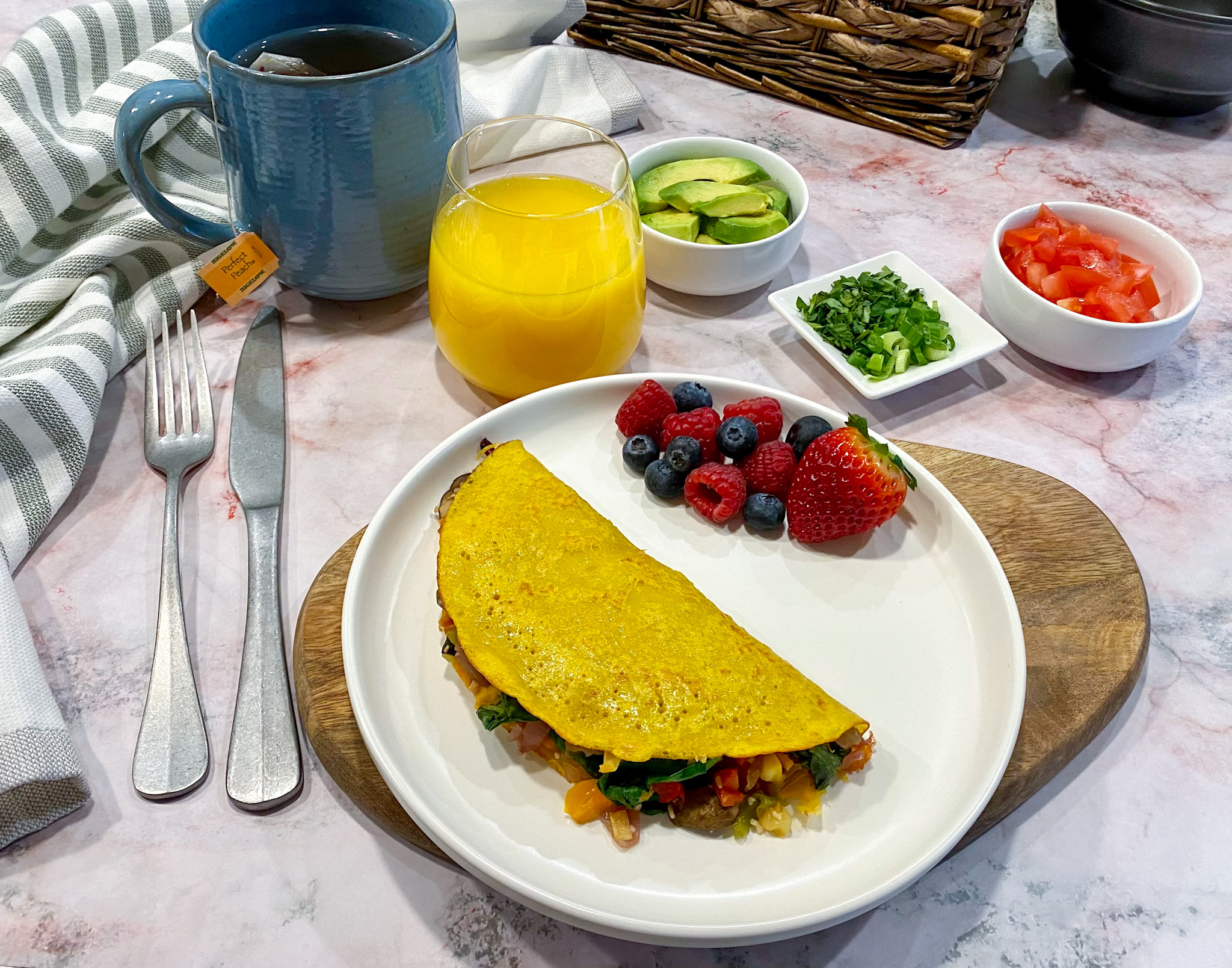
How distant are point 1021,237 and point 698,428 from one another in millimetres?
755

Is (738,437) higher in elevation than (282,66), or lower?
lower

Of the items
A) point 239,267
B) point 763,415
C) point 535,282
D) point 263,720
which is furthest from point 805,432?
point 239,267

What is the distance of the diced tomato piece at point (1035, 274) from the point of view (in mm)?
1542

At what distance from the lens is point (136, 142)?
4.31 feet

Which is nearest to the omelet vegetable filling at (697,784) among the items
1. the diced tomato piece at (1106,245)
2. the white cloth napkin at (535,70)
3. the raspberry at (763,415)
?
the raspberry at (763,415)

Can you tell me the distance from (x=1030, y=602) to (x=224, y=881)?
0.97m

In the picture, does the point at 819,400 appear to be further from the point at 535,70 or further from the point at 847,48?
the point at 535,70

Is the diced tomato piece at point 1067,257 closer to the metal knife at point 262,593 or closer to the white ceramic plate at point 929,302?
the white ceramic plate at point 929,302

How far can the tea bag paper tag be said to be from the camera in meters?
1.40

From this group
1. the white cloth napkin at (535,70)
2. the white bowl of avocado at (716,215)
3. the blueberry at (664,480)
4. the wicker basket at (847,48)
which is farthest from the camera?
the white cloth napkin at (535,70)

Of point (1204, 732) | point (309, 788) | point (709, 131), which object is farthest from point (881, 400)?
point (309, 788)

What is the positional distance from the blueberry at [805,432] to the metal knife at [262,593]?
69 centimetres

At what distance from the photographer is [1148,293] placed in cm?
155

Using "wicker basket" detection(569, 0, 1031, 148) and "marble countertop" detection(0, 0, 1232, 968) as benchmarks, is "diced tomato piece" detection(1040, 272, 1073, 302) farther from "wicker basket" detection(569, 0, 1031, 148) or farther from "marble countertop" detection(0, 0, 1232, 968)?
"wicker basket" detection(569, 0, 1031, 148)
